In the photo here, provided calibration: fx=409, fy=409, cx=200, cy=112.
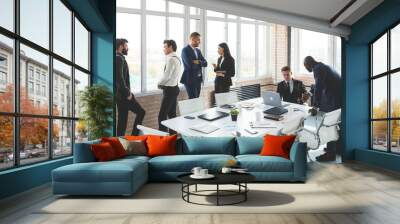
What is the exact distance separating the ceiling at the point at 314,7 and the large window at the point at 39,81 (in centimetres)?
Result: 401

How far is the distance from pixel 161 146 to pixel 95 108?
76.7 inches

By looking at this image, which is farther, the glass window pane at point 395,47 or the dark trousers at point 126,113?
the dark trousers at point 126,113

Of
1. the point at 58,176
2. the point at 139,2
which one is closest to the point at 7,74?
the point at 58,176

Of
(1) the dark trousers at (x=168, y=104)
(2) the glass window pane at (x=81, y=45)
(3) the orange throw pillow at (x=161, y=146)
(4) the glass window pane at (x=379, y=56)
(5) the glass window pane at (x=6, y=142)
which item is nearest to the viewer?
(5) the glass window pane at (x=6, y=142)

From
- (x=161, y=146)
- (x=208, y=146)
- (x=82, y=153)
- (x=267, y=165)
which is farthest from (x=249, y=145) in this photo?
(x=82, y=153)

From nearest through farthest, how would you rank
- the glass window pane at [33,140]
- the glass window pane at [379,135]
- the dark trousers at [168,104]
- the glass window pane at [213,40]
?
the glass window pane at [33,140] < the glass window pane at [379,135] < the dark trousers at [168,104] < the glass window pane at [213,40]

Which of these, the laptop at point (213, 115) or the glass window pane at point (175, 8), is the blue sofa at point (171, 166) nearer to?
the laptop at point (213, 115)

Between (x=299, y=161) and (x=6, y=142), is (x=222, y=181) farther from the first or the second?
(x=6, y=142)

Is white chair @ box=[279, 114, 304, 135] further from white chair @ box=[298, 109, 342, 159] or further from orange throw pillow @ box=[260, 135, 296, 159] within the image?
orange throw pillow @ box=[260, 135, 296, 159]

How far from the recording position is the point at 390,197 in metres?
5.36

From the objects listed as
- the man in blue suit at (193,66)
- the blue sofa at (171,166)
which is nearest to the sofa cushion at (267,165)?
the blue sofa at (171,166)

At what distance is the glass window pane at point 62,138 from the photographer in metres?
7.04

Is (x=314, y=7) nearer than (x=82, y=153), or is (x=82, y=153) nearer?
(x=82, y=153)

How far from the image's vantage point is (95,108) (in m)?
8.48
